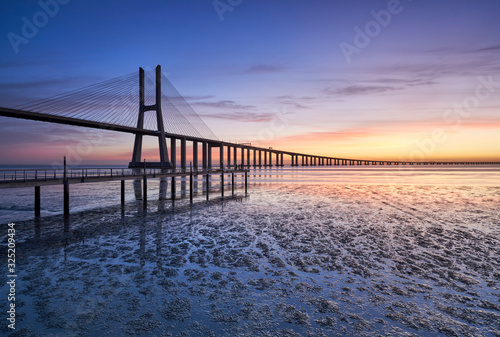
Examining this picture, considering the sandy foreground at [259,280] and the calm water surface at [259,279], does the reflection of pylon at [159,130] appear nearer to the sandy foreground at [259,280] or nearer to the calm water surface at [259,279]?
the calm water surface at [259,279]

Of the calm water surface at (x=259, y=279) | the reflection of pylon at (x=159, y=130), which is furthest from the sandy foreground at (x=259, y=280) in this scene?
the reflection of pylon at (x=159, y=130)

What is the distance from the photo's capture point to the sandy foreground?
4.97 metres

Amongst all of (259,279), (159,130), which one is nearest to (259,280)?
(259,279)

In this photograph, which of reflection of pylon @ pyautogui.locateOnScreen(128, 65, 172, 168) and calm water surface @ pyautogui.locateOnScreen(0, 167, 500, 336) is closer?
calm water surface @ pyautogui.locateOnScreen(0, 167, 500, 336)

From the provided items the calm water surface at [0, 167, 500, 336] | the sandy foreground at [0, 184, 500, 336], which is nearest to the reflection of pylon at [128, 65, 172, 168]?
the calm water surface at [0, 167, 500, 336]

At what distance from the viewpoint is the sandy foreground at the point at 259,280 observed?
4.97 metres

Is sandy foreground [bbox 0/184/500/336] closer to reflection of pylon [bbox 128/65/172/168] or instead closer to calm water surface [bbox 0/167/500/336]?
calm water surface [bbox 0/167/500/336]

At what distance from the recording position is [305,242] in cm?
1018

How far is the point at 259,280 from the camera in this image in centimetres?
691

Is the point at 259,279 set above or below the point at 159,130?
below

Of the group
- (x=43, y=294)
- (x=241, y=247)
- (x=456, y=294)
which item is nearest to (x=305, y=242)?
(x=241, y=247)

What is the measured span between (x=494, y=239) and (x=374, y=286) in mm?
7202

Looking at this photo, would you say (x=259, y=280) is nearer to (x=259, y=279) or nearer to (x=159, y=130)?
(x=259, y=279)

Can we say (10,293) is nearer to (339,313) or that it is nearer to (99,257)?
(99,257)
